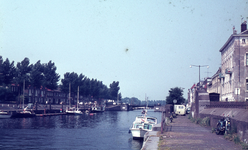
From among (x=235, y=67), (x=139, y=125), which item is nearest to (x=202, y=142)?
(x=139, y=125)

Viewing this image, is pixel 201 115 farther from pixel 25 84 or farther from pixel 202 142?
pixel 25 84

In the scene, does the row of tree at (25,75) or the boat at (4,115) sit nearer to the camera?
the boat at (4,115)

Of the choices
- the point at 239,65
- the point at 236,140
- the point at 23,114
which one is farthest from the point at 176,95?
the point at 236,140

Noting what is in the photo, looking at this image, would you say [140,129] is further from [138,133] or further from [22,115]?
[22,115]

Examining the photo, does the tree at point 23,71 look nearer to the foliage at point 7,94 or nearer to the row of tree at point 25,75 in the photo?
the row of tree at point 25,75

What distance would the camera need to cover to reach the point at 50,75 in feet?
409

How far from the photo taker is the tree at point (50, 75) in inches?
4843

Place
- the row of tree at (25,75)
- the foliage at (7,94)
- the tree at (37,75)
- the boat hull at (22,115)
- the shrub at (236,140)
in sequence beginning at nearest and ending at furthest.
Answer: the shrub at (236,140)
the boat hull at (22,115)
the foliage at (7,94)
the row of tree at (25,75)
the tree at (37,75)

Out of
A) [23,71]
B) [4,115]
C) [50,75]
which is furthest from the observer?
[50,75]

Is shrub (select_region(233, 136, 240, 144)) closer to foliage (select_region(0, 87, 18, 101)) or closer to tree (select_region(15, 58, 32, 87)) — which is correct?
foliage (select_region(0, 87, 18, 101))

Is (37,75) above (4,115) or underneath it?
above

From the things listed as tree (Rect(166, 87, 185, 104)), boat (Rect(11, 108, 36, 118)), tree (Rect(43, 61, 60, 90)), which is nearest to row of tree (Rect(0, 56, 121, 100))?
tree (Rect(43, 61, 60, 90))

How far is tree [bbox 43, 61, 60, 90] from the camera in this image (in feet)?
404

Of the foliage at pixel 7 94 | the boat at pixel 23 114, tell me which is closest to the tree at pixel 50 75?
the foliage at pixel 7 94
